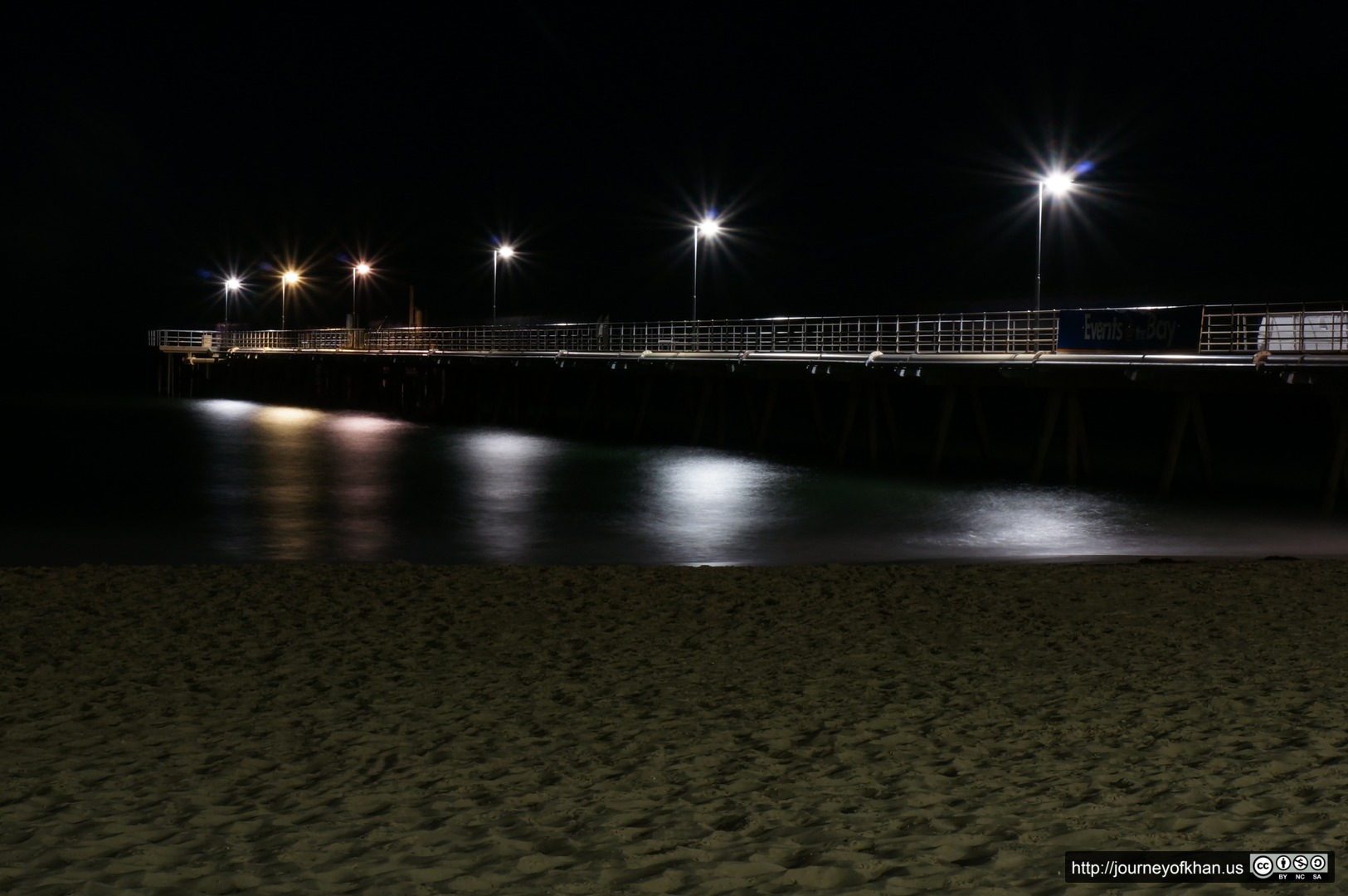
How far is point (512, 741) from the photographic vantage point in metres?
6.57

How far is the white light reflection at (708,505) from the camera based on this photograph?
1705cm

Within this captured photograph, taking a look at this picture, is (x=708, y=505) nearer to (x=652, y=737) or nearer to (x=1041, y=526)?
(x=1041, y=526)

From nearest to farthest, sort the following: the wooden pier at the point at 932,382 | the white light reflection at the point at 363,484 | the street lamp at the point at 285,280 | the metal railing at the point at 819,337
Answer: the white light reflection at the point at 363,484
the metal railing at the point at 819,337
the wooden pier at the point at 932,382
the street lamp at the point at 285,280

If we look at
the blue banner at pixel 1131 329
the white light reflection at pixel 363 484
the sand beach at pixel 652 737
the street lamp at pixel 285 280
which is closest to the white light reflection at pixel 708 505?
the white light reflection at pixel 363 484

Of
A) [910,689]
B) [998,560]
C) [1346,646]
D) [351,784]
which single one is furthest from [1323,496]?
[351,784]

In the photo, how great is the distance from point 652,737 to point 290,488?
19438 mm

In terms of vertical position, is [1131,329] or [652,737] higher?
[1131,329]

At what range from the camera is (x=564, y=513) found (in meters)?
21.2

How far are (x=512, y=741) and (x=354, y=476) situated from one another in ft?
69.5

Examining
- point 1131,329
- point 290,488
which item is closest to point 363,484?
point 290,488

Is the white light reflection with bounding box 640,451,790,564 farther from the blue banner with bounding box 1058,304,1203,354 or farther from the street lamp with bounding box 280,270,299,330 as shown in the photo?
the street lamp with bounding box 280,270,299,330

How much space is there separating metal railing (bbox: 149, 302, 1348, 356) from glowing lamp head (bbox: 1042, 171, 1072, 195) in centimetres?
228

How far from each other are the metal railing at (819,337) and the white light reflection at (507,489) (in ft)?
17.0

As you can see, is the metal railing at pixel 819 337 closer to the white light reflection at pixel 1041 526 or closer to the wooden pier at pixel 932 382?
the wooden pier at pixel 932 382
